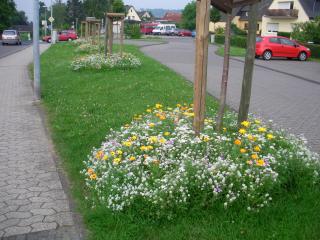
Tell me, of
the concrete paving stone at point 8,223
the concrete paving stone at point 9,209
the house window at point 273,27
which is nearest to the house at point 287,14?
the house window at point 273,27

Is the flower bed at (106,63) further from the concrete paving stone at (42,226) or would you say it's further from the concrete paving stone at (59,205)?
the concrete paving stone at (42,226)

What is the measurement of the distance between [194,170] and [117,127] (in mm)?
2791

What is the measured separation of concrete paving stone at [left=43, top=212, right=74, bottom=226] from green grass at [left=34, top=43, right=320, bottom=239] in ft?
0.53

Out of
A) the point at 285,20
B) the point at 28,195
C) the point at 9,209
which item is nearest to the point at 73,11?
the point at 285,20

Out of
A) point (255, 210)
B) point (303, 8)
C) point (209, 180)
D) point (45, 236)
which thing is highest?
point (303, 8)

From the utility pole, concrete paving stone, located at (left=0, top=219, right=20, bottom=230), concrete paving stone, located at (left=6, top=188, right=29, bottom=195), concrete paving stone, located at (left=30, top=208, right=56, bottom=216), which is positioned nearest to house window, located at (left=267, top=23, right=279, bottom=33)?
the utility pole

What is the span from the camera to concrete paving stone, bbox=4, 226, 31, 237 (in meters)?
3.24

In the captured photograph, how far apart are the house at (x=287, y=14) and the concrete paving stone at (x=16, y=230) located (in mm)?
44847

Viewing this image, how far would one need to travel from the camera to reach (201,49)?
451 centimetres

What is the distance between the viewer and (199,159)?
399 centimetres

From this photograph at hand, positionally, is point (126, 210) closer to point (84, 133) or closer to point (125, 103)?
point (84, 133)

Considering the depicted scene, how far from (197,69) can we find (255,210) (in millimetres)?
2046

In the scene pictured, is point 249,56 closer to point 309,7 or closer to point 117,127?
point 117,127

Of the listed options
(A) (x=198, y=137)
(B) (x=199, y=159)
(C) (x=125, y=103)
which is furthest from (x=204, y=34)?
(C) (x=125, y=103)
